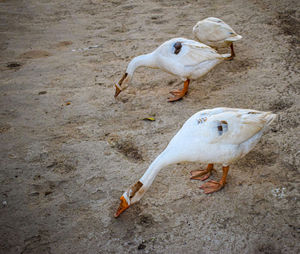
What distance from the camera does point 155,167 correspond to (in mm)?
2770

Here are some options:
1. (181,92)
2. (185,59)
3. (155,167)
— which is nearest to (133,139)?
(155,167)

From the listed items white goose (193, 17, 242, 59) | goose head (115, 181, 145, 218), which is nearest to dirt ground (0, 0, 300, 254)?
goose head (115, 181, 145, 218)

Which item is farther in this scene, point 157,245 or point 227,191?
point 227,191

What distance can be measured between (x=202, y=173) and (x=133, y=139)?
950 mm

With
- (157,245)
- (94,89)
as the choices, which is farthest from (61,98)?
(157,245)

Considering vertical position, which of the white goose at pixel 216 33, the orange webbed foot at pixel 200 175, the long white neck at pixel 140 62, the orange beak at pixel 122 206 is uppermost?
the white goose at pixel 216 33

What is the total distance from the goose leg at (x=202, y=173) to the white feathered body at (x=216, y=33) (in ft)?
8.07

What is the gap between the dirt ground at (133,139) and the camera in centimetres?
257

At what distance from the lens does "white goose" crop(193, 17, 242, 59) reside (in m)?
4.76

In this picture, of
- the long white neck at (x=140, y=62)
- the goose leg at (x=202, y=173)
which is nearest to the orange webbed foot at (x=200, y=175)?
the goose leg at (x=202, y=173)

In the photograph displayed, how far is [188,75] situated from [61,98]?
1.90 metres

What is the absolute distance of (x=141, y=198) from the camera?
2.93 m

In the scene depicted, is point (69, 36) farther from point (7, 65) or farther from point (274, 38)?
point (274, 38)

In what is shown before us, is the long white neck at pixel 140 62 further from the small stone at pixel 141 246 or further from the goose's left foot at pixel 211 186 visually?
the small stone at pixel 141 246
